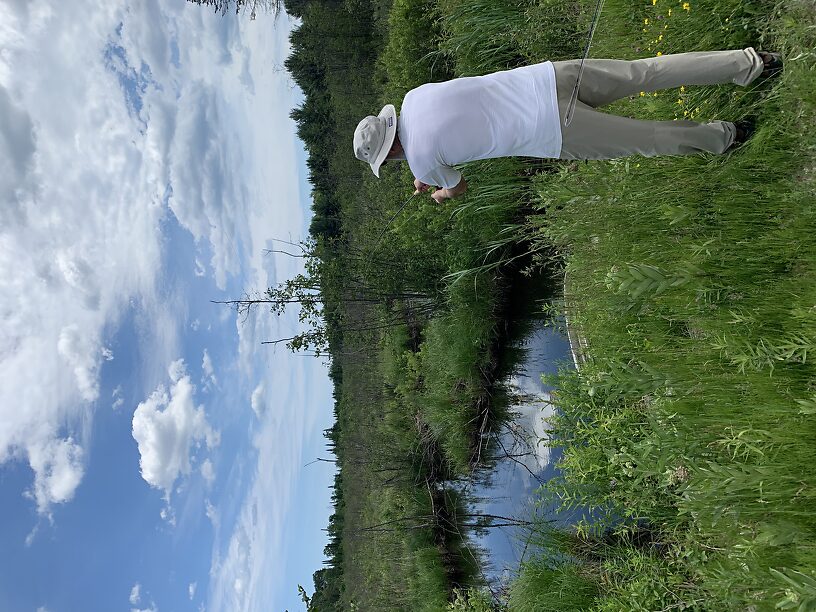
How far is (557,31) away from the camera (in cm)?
448

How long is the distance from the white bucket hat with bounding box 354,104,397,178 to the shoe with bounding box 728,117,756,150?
5.84 feet

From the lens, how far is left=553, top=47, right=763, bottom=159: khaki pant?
259 centimetres

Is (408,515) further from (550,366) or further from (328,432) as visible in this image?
(328,432)

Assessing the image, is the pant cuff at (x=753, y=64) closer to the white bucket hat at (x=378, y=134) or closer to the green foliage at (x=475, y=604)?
the white bucket hat at (x=378, y=134)

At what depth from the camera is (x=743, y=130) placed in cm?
279

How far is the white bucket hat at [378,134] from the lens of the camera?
110 inches

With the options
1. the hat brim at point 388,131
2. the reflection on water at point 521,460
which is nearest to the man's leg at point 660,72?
the hat brim at point 388,131

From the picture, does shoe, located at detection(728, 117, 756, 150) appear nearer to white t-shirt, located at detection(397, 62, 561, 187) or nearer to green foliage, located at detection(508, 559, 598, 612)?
white t-shirt, located at detection(397, 62, 561, 187)

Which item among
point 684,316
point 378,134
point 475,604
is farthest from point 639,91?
point 475,604

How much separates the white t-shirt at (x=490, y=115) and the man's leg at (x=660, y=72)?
16cm

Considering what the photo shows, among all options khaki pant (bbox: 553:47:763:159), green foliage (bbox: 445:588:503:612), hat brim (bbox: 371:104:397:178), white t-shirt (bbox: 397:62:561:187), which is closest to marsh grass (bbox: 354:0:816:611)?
khaki pant (bbox: 553:47:763:159)

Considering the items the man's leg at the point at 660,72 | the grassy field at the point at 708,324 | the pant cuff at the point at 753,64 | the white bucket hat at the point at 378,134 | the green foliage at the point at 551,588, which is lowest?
the green foliage at the point at 551,588

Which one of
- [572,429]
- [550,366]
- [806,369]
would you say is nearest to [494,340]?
[550,366]

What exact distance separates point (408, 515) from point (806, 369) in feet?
20.2
